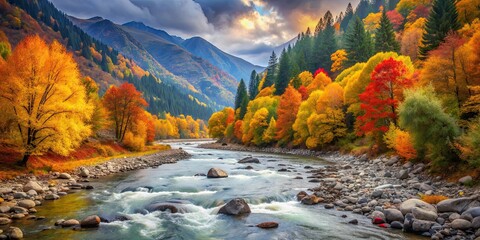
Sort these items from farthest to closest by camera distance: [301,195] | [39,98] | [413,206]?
[39,98] < [301,195] < [413,206]

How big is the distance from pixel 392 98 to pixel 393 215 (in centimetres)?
2772

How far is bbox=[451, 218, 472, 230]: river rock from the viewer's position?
44.4ft

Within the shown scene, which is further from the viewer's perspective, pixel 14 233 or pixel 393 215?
pixel 393 215

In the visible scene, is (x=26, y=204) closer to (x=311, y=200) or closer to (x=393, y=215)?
(x=311, y=200)

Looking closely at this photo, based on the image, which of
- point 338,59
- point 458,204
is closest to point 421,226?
point 458,204

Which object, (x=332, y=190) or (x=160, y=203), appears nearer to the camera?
(x=160, y=203)

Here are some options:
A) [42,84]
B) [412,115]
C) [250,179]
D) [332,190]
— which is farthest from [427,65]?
[42,84]

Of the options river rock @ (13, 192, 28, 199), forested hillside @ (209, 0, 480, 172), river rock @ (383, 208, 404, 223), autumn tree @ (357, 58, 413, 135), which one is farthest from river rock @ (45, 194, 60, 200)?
autumn tree @ (357, 58, 413, 135)

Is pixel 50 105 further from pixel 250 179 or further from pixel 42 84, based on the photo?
pixel 250 179

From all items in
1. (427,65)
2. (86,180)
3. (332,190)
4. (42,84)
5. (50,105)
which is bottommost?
(86,180)

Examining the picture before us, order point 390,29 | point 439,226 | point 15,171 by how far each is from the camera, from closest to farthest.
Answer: point 439,226
point 15,171
point 390,29

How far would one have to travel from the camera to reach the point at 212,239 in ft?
47.9

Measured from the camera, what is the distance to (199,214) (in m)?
18.9

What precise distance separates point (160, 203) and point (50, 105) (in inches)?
657
